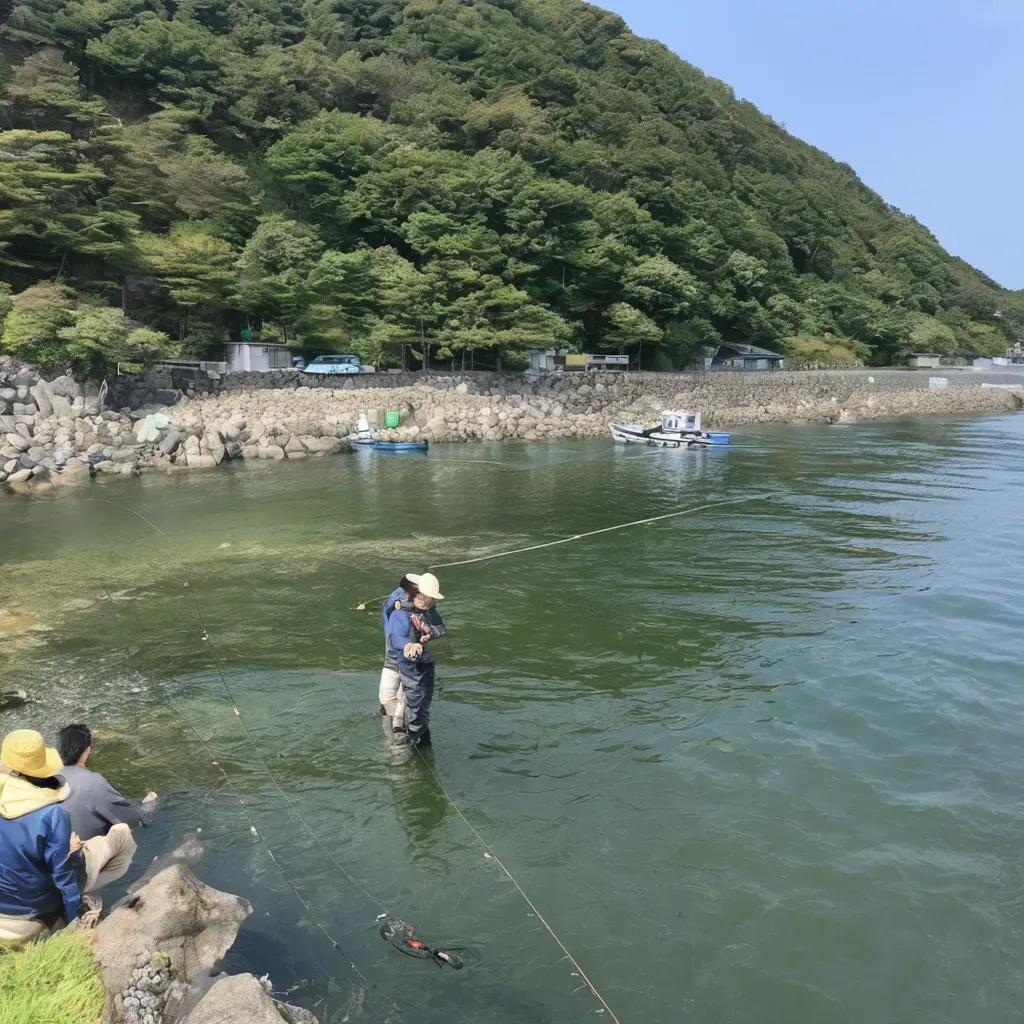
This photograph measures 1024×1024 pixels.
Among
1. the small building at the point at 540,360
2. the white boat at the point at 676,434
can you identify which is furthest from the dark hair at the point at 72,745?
the small building at the point at 540,360

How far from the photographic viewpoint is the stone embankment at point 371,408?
30.4m

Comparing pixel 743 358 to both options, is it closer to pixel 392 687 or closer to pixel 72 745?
pixel 392 687

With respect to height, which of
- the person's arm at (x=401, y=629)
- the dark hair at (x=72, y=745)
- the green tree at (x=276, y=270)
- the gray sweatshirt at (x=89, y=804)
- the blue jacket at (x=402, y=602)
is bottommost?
the gray sweatshirt at (x=89, y=804)

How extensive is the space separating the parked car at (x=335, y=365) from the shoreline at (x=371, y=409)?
0.73 m

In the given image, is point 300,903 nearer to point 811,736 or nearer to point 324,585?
point 811,736

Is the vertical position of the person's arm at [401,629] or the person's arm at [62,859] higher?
the person's arm at [401,629]

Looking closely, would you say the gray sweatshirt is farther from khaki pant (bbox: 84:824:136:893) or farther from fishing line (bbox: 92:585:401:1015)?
fishing line (bbox: 92:585:401:1015)

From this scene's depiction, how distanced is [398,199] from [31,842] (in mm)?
53985

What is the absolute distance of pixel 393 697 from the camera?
27.7ft

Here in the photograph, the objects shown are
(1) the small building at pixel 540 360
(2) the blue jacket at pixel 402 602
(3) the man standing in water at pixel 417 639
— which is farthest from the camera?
(1) the small building at pixel 540 360

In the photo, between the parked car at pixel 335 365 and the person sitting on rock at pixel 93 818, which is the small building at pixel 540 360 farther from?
the person sitting on rock at pixel 93 818

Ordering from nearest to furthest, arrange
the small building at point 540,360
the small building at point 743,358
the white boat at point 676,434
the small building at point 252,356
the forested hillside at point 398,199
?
1. the white boat at point 676,434
2. the forested hillside at point 398,199
3. the small building at point 252,356
4. the small building at point 540,360
5. the small building at point 743,358

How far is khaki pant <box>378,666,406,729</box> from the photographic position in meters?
8.30

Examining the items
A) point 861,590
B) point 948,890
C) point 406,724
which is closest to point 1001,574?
point 861,590
